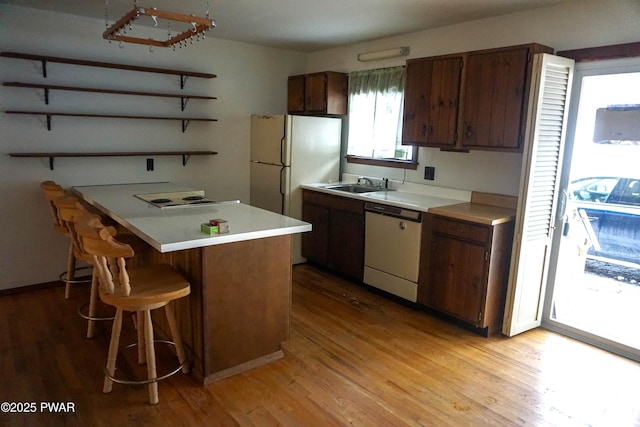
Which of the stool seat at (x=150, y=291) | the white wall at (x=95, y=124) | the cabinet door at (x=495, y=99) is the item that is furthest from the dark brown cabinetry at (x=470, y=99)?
the stool seat at (x=150, y=291)

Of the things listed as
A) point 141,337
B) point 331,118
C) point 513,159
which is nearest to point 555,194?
point 513,159

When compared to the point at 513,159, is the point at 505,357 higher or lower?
lower

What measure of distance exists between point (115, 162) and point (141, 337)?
210 centimetres

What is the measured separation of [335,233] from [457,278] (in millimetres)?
1390

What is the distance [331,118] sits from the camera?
4750mm

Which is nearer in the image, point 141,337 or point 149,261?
point 141,337

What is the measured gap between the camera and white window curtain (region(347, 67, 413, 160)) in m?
4.29

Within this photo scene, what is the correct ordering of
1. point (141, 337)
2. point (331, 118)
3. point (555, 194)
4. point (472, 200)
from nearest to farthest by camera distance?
point (141, 337)
point (555, 194)
point (472, 200)
point (331, 118)

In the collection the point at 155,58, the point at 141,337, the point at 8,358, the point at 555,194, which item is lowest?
the point at 8,358

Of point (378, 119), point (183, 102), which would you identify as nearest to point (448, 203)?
point (378, 119)

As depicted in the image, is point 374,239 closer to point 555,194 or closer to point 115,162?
point 555,194

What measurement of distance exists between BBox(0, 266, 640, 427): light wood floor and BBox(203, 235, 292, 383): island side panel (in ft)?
0.39

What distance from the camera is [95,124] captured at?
3.96 meters

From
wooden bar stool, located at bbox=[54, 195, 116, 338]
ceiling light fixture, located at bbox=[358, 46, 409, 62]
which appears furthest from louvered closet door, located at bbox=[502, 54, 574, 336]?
wooden bar stool, located at bbox=[54, 195, 116, 338]
